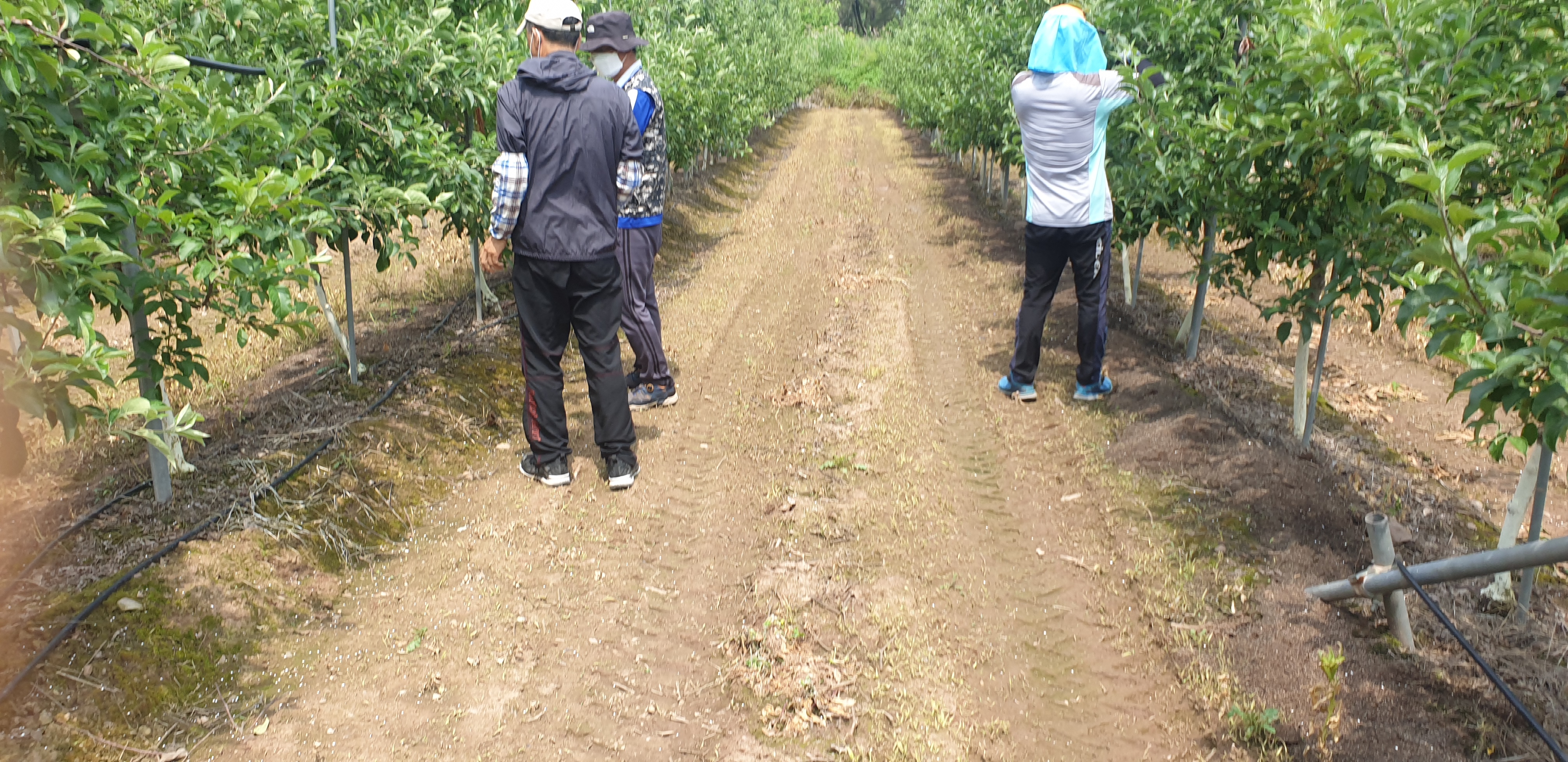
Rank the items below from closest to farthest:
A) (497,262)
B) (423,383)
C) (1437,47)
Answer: (1437,47), (497,262), (423,383)

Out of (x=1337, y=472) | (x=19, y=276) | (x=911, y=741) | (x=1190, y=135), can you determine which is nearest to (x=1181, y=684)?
(x=911, y=741)

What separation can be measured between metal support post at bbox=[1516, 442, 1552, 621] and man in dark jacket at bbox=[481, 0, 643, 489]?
3915mm

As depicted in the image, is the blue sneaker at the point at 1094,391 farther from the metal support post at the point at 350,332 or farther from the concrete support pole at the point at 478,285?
the metal support post at the point at 350,332

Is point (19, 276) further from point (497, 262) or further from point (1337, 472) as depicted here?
point (1337, 472)

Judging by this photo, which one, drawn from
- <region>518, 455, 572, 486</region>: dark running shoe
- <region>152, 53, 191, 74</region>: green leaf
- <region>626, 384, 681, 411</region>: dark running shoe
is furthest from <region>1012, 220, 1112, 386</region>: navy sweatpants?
<region>152, 53, 191, 74</region>: green leaf

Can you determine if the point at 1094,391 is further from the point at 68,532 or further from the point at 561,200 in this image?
the point at 68,532

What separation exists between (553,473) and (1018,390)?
10.3 ft

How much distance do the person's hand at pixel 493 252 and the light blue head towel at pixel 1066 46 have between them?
126 inches

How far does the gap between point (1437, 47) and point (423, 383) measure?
5.33 meters

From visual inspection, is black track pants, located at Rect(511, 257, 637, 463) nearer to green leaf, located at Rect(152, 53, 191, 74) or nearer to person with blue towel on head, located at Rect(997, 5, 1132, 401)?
green leaf, located at Rect(152, 53, 191, 74)

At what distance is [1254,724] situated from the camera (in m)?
3.44

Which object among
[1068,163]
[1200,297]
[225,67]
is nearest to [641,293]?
[225,67]

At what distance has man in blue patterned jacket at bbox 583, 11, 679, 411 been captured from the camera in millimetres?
5754

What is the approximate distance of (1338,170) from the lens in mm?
4297
